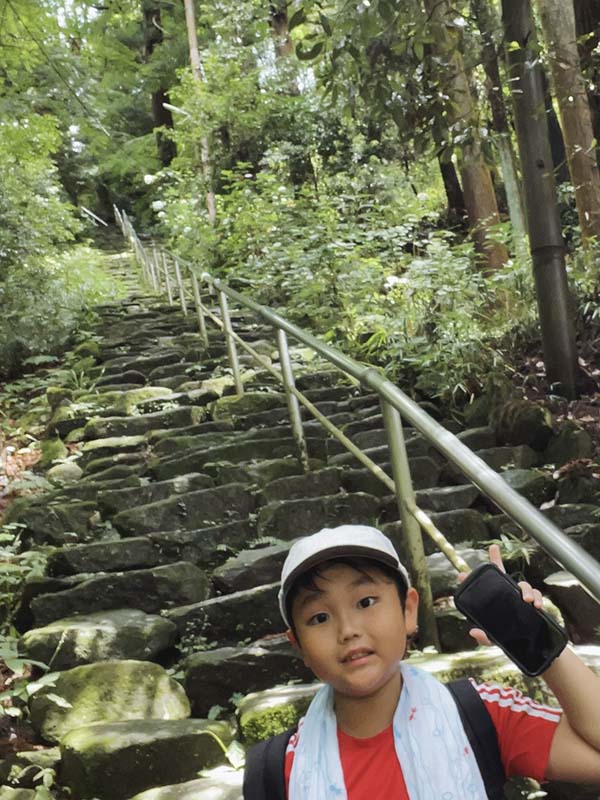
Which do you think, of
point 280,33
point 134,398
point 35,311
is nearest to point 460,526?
point 134,398

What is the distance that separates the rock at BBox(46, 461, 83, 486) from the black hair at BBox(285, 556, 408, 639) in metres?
4.03

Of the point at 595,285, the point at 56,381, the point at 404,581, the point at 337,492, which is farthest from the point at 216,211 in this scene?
the point at 404,581

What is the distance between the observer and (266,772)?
4.34 ft

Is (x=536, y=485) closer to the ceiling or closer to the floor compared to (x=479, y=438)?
closer to the floor

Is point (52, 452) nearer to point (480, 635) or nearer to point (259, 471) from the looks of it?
point (259, 471)

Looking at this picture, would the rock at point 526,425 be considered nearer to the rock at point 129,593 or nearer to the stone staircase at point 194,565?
the stone staircase at point 194,565

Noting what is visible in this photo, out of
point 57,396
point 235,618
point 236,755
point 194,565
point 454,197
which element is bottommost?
point 236,755

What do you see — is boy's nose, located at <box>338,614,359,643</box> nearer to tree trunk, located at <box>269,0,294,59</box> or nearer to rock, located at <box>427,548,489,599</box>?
rock, located at <box>427,548,489,599</box>

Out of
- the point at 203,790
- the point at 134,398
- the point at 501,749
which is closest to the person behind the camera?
the point at 501,749

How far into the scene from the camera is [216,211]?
12289 millimetres

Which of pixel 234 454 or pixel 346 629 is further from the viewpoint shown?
pixel 234 454

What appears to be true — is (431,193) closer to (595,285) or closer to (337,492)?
(595,285)

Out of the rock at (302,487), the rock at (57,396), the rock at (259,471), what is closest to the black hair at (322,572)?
the rock at (302,487)

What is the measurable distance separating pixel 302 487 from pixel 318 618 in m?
3.04
